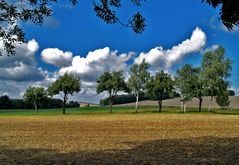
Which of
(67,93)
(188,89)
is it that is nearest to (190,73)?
(188,89)

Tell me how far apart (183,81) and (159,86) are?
9.56m

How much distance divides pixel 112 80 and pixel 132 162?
348 feet

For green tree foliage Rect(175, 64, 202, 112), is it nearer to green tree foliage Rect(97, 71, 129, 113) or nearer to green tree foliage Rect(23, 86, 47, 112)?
Result: green tree foliage Rect(97, 71, 129, 113)

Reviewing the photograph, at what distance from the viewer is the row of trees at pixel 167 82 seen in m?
118

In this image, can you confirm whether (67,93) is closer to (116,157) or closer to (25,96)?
(25,96)

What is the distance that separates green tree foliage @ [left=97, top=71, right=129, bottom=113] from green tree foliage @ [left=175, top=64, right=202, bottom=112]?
714 inches

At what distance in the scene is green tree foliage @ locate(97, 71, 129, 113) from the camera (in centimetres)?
12156

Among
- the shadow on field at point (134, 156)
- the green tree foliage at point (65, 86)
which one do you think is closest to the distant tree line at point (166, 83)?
the green tree foliage at point (65, 86)

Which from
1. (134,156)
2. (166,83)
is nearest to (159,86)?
(166,83)

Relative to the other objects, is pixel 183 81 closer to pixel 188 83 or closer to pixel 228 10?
pixel 188 83

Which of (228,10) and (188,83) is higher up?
(188,83)

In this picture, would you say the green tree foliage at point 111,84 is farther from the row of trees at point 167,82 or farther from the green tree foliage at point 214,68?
the green tree foliage at point 214,68

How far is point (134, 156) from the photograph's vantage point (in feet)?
61.1

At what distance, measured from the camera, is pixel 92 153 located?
20.1 meters
